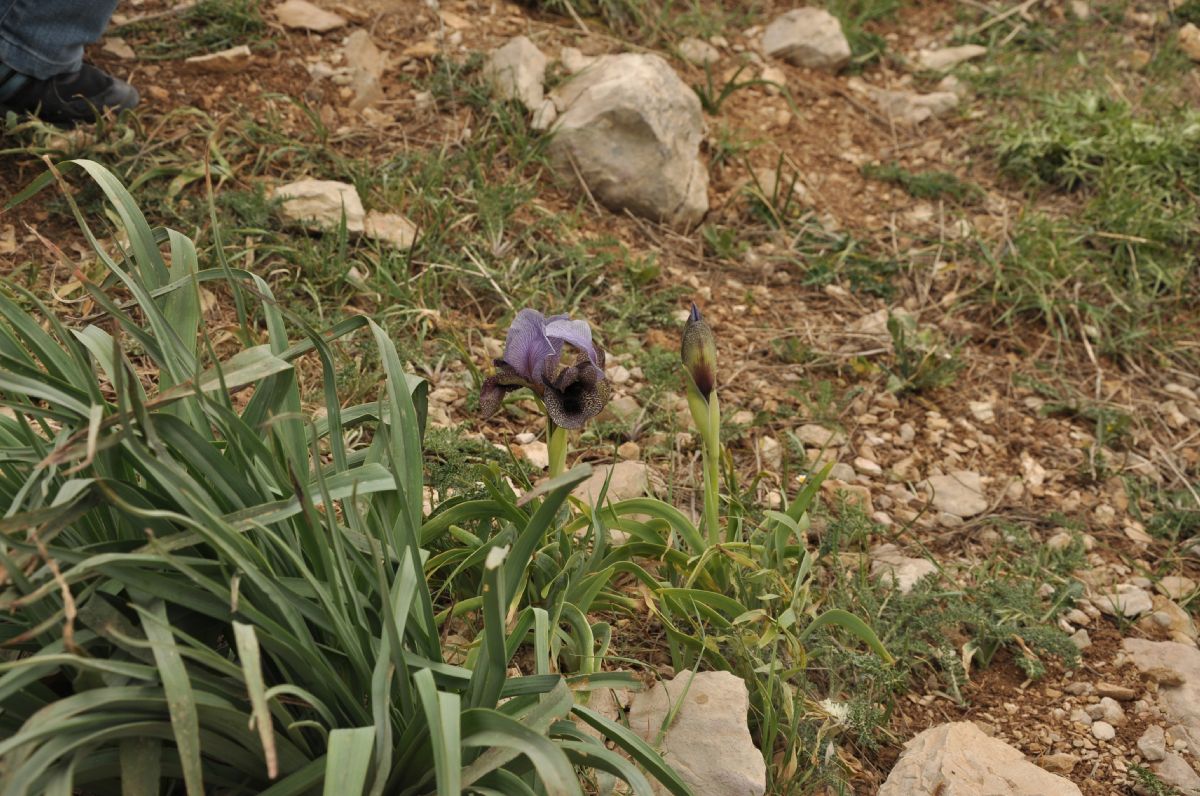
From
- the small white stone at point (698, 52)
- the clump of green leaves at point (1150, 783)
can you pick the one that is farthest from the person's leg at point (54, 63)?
the clump of green leaves at point (1150, 783)

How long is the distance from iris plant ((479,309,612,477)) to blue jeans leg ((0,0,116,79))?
5.11 ft

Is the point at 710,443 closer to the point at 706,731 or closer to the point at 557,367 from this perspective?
the point at 557,367

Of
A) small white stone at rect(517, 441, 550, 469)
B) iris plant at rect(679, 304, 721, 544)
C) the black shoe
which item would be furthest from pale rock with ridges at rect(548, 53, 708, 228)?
iris plant at rect(679, 304, 721, 544)

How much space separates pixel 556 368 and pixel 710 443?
0.99 feet

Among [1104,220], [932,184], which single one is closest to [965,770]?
[1104,220]

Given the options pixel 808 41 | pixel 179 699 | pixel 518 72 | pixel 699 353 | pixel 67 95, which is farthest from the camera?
pixel 808 41

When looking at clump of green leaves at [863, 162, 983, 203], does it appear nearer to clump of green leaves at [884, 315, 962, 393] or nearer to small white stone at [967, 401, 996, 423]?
clump of green leaves at [884, 315, 962, 393]

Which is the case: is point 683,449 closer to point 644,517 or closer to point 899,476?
point 644,517

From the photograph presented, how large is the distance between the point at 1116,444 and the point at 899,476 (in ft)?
2.08

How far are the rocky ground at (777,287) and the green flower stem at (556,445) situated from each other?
0.95 feet

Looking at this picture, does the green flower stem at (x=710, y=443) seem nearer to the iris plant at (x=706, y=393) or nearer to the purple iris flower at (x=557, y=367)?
the iris plant at (x=706, y=393)

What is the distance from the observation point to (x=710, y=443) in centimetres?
181

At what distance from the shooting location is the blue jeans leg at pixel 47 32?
2473 mm

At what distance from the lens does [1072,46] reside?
4137 mm
